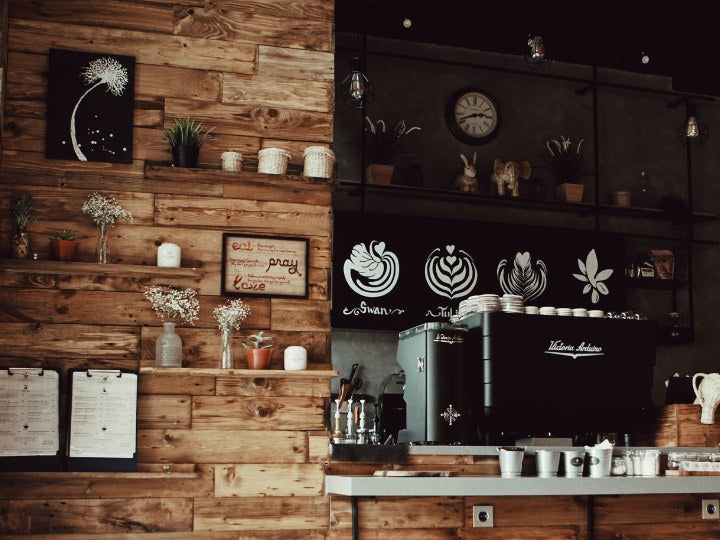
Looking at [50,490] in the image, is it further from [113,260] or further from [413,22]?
[413,22]

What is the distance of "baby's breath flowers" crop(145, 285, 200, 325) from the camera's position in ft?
11.6

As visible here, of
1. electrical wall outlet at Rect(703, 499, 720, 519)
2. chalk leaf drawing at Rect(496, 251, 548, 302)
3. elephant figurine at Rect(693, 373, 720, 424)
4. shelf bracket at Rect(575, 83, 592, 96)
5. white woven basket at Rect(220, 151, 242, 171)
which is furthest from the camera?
shelf bracket at Rect(575, 83, 592, 96)

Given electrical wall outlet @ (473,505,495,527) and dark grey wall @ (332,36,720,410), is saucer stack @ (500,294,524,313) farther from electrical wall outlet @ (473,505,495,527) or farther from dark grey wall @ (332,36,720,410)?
dark grey wall @ (332,36,720,410)

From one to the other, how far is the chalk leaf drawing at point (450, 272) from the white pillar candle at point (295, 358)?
2453mm

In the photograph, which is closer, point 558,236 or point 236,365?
point 236,365

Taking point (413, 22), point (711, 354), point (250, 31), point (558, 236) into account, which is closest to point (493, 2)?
point (413, 22)

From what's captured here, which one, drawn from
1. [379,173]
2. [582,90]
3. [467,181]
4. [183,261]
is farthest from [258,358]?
[582,90]

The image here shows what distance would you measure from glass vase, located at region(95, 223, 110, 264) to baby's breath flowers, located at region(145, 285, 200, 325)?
0.21 meters

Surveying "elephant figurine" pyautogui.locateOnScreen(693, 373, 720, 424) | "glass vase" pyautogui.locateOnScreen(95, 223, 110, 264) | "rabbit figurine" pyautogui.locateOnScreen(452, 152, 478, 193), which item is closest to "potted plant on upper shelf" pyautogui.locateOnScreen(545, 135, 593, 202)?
"rabbit figurine" pyautogui.locateOnScreen(452, 152, 478, 193)

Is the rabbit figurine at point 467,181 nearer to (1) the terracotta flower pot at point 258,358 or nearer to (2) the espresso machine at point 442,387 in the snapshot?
(2) the espresso machine at point 442,387

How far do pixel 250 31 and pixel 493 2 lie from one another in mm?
2508

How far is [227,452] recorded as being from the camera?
11.6 feet

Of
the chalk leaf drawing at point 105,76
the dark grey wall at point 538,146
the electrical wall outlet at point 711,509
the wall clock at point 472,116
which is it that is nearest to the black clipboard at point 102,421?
the chalk leaf drawing at point 105,76

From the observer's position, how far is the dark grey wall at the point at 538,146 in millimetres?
6070
